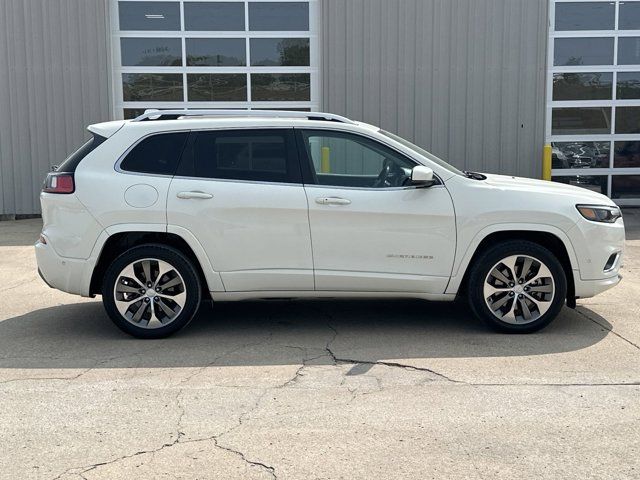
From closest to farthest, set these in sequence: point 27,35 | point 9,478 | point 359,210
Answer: point 9,478 → point 359,210 → point 27,35

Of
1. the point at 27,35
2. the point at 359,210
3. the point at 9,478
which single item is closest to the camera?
the point at 9,478

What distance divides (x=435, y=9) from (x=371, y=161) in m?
8.26

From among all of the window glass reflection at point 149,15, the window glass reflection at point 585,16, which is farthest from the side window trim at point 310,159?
the window glass reflection at point 585,16

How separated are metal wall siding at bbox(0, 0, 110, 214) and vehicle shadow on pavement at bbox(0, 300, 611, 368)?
23.5 ft

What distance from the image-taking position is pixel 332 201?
592cm

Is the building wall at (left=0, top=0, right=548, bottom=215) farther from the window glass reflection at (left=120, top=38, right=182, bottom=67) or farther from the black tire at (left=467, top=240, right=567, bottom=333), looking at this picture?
the black tire at (left=467, top=240, right=567, bottom=333)

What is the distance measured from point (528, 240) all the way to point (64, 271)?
381 cm

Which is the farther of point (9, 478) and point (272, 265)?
point (272, 265)

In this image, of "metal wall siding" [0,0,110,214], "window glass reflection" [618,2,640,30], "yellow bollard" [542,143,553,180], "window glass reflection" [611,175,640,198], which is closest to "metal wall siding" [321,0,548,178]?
"yellow bollard" [542,143,553,180]

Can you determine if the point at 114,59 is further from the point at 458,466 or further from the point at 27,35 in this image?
the point at 458,466

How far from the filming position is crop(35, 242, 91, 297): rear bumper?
19.5 ft

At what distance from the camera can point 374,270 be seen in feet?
19.6

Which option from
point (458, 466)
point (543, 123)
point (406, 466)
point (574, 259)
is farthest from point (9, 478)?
point (543, 123)

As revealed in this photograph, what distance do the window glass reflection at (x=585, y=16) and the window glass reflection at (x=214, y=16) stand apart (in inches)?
234
